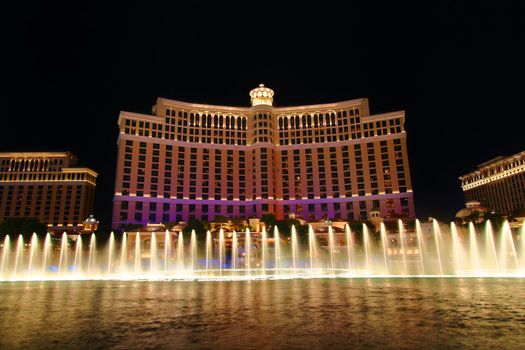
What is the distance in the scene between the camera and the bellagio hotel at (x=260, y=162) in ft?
392

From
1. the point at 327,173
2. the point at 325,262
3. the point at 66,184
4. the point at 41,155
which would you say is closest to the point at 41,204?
the point at 66,184

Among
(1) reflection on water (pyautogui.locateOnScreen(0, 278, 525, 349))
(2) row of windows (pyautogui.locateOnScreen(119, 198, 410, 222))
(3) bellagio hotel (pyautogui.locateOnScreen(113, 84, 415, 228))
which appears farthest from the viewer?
(3) bellagio hotel (pyautogui.locateOnScreen(113, 84, 415, 228))

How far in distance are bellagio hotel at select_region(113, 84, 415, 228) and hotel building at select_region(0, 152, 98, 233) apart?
48.8 m

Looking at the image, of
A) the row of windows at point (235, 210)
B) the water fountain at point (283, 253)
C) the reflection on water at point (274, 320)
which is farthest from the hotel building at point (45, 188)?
the reflection on water at point (274, 320)

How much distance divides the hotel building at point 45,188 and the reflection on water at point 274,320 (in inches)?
5699

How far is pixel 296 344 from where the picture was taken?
1070 centimetres

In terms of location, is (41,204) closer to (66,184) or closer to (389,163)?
(66,184)

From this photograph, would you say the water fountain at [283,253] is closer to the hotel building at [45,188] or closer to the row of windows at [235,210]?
the row of windows at [235,210]

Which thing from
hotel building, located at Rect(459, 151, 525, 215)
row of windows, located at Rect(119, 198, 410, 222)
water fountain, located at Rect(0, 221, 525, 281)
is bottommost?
water fountain, located at Rect(0, 221, 525, 281)

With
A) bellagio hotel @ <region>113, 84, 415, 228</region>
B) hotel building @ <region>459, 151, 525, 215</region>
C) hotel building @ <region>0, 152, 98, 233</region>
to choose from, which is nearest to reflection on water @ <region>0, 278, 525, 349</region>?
bellagio hotel @ <region>113, 84, 415, 228</region>

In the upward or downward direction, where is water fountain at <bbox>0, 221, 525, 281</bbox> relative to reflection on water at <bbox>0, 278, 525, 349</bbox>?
upward

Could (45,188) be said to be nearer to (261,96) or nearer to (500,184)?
(261,96)

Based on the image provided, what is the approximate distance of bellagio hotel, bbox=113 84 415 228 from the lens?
392ft

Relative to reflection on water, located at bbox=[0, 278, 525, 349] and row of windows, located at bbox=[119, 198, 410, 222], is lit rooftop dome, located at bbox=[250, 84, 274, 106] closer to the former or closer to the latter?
row of windows, located at bbox=[119, 198, 410, 222]
